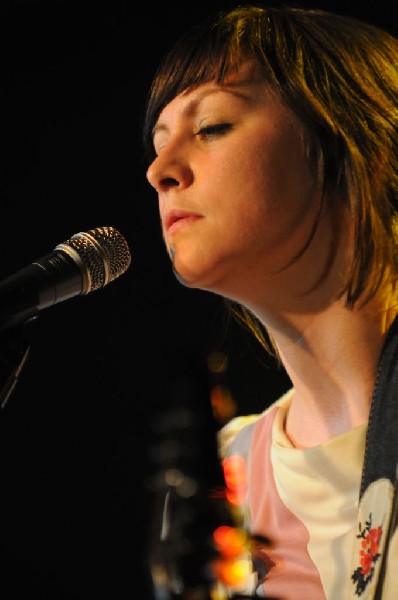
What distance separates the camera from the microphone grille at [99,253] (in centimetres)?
108

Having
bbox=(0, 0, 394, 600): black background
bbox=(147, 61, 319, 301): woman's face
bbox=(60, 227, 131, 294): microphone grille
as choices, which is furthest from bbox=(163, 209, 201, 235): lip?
bbox=(0, 0, 394, 600): black background

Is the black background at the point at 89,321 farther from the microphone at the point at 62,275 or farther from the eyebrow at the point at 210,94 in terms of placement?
the microphone at the point at 62,275

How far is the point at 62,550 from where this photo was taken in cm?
202

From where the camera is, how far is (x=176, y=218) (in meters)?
1.29

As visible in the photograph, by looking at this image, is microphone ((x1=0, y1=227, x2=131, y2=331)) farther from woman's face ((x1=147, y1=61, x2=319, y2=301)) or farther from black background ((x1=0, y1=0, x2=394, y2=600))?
black background ((x1=0, y1=0, x2=394, y2=600))

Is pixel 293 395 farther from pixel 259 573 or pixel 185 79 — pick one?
pixel 185 79

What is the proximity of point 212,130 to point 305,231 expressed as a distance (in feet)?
0.72

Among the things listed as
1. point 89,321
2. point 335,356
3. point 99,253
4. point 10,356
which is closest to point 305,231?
point 335,356

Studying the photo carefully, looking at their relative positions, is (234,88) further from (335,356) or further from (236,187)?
(335,356)

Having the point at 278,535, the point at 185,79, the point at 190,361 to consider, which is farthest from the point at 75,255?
the point at 278,535

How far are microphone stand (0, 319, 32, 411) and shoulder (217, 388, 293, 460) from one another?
25.4 inches

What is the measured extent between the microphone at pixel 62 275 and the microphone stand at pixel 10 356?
14 mm

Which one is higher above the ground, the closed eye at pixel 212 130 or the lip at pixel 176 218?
the closed eye at pixel 212 130

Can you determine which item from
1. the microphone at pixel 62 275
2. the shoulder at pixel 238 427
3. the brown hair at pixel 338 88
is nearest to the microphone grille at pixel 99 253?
the microphone at pixel 62 275
